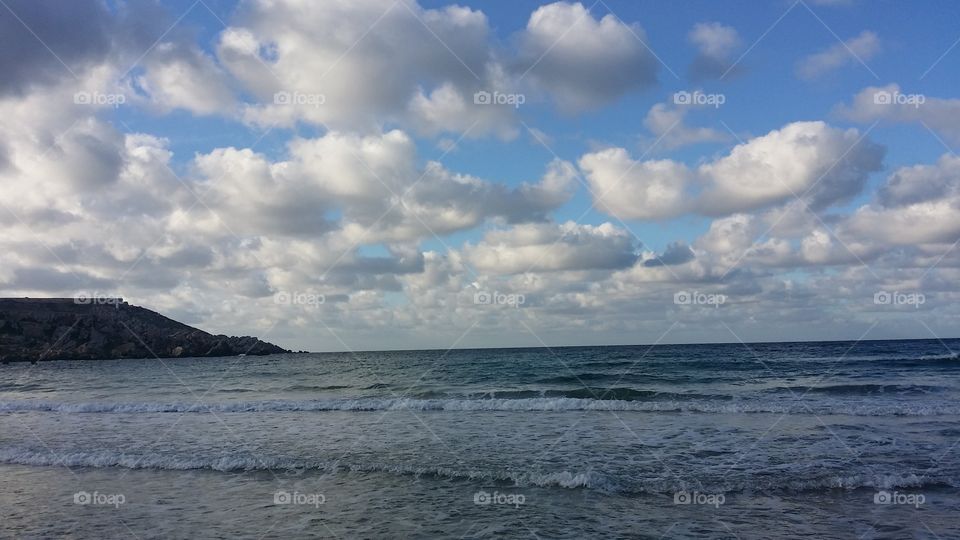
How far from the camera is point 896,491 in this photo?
11.3 m

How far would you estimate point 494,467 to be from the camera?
13.4 metres

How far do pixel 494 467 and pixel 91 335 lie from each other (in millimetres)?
96286

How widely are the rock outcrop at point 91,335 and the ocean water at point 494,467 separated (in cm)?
6718

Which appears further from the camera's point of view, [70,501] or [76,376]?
[76,376]

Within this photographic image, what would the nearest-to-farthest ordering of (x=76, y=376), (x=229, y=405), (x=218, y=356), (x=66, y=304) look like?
(x=229, y=405), (x=76, y=376), (x=218, y=356), (x=66, y=304)

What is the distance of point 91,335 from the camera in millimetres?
88062

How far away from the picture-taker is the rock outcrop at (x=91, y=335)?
8375 cm

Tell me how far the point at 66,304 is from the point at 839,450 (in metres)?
123

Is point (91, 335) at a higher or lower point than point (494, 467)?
higher

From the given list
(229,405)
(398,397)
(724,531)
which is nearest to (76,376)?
(229,405)

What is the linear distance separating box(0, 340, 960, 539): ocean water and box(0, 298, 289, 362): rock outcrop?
220 ft

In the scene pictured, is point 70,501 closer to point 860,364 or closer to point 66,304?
point 860,364

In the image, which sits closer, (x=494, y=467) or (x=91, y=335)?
(x=494, y=467)

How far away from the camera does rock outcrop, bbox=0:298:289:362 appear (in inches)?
3297
